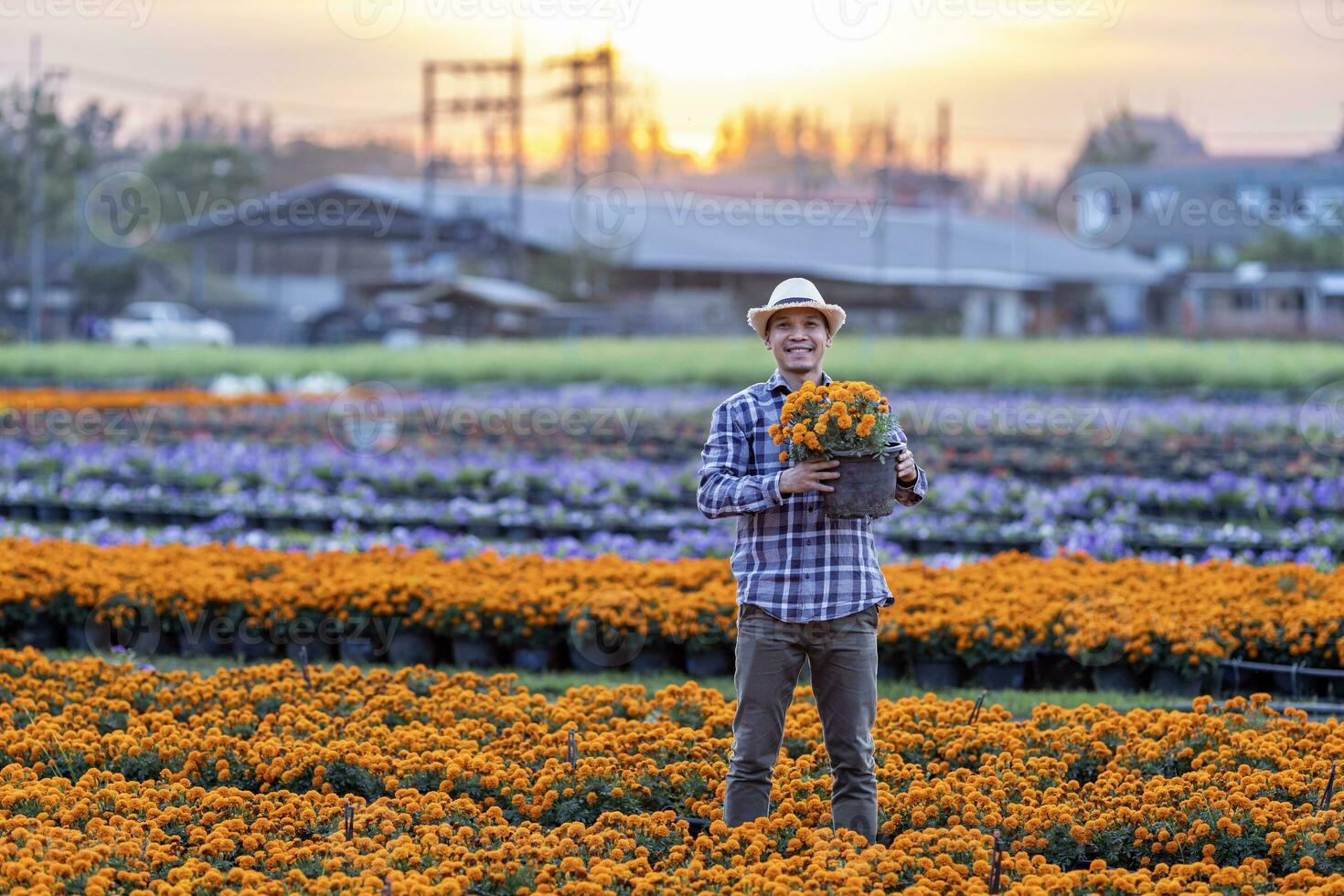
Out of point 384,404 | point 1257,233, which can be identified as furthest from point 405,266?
point 1257,233

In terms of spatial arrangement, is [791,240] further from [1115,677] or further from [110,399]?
[1115,677]

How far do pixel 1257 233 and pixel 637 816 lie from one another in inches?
1991

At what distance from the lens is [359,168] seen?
74500mm

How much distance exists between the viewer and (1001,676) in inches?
272

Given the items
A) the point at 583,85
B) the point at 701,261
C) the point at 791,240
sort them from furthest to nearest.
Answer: the point at 791,240 → the point at 701,261 → the point at 583,85

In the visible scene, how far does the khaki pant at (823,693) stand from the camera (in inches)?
161

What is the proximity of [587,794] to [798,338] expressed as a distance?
1.60 metres

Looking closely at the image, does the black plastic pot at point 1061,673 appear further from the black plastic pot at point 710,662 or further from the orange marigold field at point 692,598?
the black plastic pot at point 710,662

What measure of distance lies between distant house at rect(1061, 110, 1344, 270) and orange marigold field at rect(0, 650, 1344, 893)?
38.6 m

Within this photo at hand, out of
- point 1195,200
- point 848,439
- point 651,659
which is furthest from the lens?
point 1195,200

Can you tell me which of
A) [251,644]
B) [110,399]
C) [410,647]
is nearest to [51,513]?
[251,644]

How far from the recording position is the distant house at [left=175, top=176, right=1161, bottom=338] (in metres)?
37.9

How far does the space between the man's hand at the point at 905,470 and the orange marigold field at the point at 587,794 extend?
38.0 inches

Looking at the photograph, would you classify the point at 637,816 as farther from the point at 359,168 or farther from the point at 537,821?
the point at 359,168
